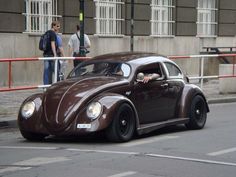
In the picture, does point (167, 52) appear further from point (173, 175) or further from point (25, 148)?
point (173, 175)

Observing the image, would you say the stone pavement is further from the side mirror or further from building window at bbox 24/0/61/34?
building window at bbox 24/0/61/34

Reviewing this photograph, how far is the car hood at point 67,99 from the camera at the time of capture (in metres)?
9.66

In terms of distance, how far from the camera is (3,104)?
13781mm

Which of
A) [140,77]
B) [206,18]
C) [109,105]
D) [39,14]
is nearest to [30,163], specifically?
[109,105]

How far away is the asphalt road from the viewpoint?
7.68 m

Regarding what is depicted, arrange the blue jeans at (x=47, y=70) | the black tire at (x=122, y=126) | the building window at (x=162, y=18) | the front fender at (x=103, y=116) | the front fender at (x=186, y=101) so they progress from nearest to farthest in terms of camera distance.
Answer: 1. the front fender at (x=103, y=116)
2. the black tire at (x=122, y=126)
3. the front fender at (x=186, y=101)
4. the blue jeans at (x=47, y=70)
5. the building window at (x=162, y=18)

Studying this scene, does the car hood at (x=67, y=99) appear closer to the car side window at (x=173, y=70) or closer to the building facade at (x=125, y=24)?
the car side window at (x=173, y=70)

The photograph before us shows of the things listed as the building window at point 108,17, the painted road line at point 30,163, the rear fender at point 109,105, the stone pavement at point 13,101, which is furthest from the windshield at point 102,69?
the building window at point 108,17

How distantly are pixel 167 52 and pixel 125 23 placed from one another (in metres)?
2.80

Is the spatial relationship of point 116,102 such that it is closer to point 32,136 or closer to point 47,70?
point 32,136

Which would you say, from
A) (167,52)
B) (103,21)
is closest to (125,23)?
(103,21)

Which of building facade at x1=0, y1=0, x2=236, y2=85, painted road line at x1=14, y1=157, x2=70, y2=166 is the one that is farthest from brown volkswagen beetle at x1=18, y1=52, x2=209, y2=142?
building facade at x1=0, y1=0, x2=236, y2=85

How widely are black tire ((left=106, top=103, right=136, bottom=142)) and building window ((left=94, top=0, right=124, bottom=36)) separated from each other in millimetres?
12214

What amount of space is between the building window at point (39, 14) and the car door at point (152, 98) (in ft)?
30.8
